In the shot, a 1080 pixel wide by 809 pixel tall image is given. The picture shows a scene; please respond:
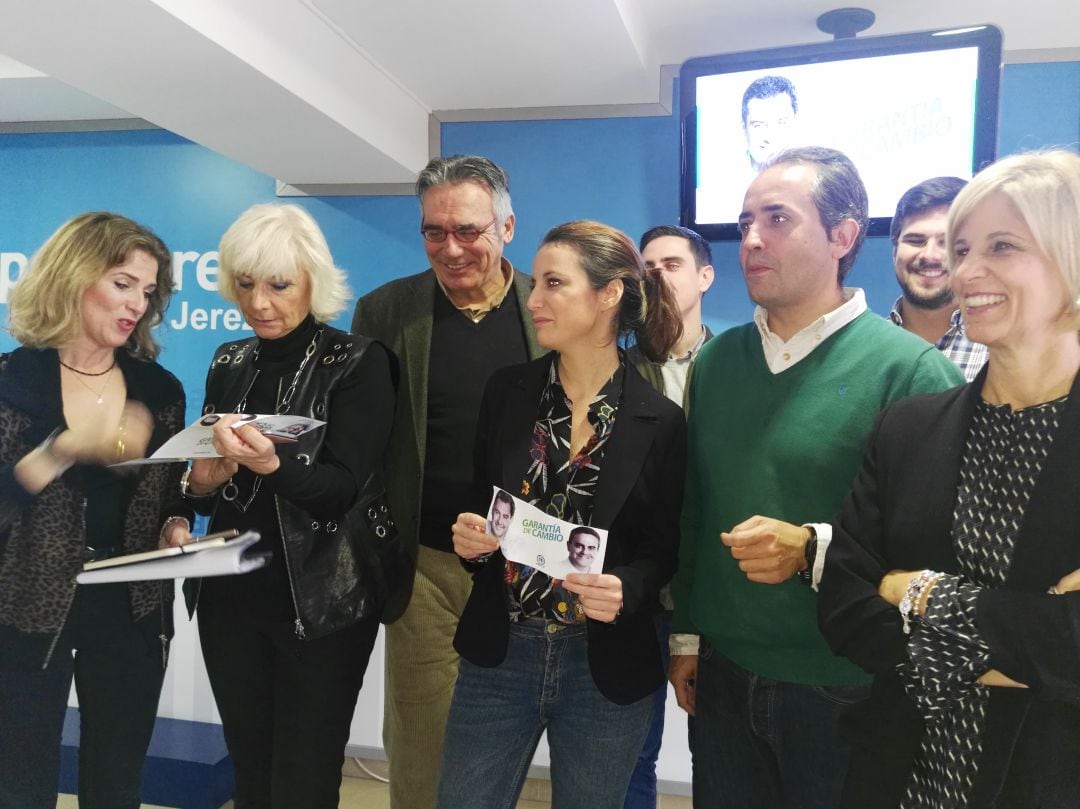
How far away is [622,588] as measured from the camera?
1.58m

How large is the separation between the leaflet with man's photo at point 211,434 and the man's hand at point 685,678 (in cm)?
97

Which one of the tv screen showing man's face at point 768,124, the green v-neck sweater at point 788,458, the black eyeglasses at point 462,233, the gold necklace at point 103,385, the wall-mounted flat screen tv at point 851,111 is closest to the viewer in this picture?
the green v-neck sweater at point 788,458

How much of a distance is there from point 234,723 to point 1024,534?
5.53 feet

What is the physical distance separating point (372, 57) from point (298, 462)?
73.4 inches

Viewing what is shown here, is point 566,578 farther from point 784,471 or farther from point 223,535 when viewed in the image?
point 223,535

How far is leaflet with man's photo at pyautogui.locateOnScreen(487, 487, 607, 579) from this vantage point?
5.03 feet

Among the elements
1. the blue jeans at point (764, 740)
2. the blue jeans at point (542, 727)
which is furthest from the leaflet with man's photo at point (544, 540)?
the blue jeans at point (764, 740)

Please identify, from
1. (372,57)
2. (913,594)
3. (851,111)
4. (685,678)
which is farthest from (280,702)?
(851,111)

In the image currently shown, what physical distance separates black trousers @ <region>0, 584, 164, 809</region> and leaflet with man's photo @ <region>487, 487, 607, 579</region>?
3.08 feet

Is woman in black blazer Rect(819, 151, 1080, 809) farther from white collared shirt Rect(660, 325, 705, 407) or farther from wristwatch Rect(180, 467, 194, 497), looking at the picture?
wristwatch Rect(180, 467, 194, 497)

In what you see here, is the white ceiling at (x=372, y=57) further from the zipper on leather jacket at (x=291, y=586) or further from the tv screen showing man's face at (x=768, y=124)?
the zipper on leather jacket at (x=291, y=586)

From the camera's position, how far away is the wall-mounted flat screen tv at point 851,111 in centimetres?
275

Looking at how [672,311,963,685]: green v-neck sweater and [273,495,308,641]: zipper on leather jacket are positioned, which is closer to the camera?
[672,311,963,685]: green v-neck sweater

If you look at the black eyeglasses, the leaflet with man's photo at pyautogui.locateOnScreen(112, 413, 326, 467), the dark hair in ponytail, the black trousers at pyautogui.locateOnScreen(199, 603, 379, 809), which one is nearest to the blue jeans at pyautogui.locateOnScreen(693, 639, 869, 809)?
the dark hair in ponytail
